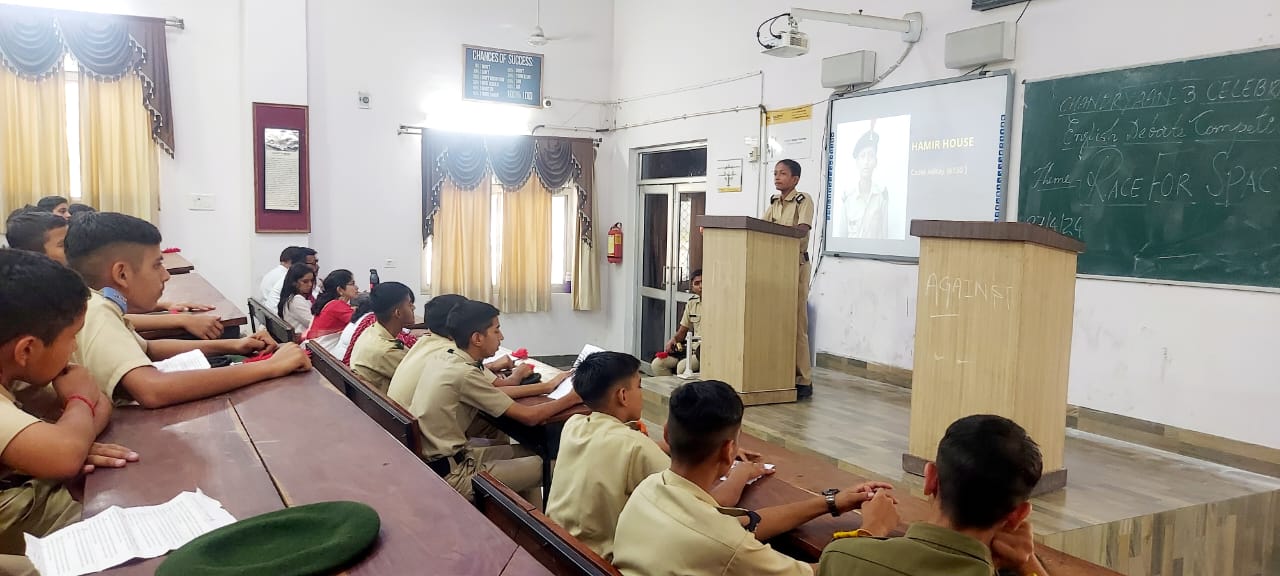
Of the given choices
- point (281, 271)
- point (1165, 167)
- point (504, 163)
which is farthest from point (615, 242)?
point (1165, 167)

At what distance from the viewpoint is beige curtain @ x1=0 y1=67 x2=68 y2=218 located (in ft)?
20.1

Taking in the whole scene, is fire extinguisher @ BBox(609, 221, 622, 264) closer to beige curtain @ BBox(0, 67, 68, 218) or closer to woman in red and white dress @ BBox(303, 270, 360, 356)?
woman in red and white dress @ BBox(303, 270, 360, 356)

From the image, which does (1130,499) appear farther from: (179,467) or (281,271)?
(281,271)

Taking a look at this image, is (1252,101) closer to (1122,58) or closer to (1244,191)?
(1244,191)

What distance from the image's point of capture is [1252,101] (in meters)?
3.55

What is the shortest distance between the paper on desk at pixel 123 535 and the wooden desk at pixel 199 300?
1722mm

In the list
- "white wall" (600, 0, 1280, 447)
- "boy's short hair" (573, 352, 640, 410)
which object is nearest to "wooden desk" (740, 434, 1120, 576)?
"boy's short hair" (573, 352, 640, 410)

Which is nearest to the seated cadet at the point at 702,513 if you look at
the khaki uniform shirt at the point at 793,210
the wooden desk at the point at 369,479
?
the wooden desk at the point at 369,479

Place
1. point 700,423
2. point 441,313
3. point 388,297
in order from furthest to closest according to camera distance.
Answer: point 388,297 < point 441,313 < point 700,423

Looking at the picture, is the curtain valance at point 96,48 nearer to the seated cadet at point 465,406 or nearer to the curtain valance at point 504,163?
the curtain valance at point 504,163

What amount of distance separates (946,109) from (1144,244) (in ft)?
4.72

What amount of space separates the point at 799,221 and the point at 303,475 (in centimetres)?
390

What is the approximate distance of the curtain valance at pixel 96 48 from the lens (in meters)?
6.11

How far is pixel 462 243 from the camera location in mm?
8008
